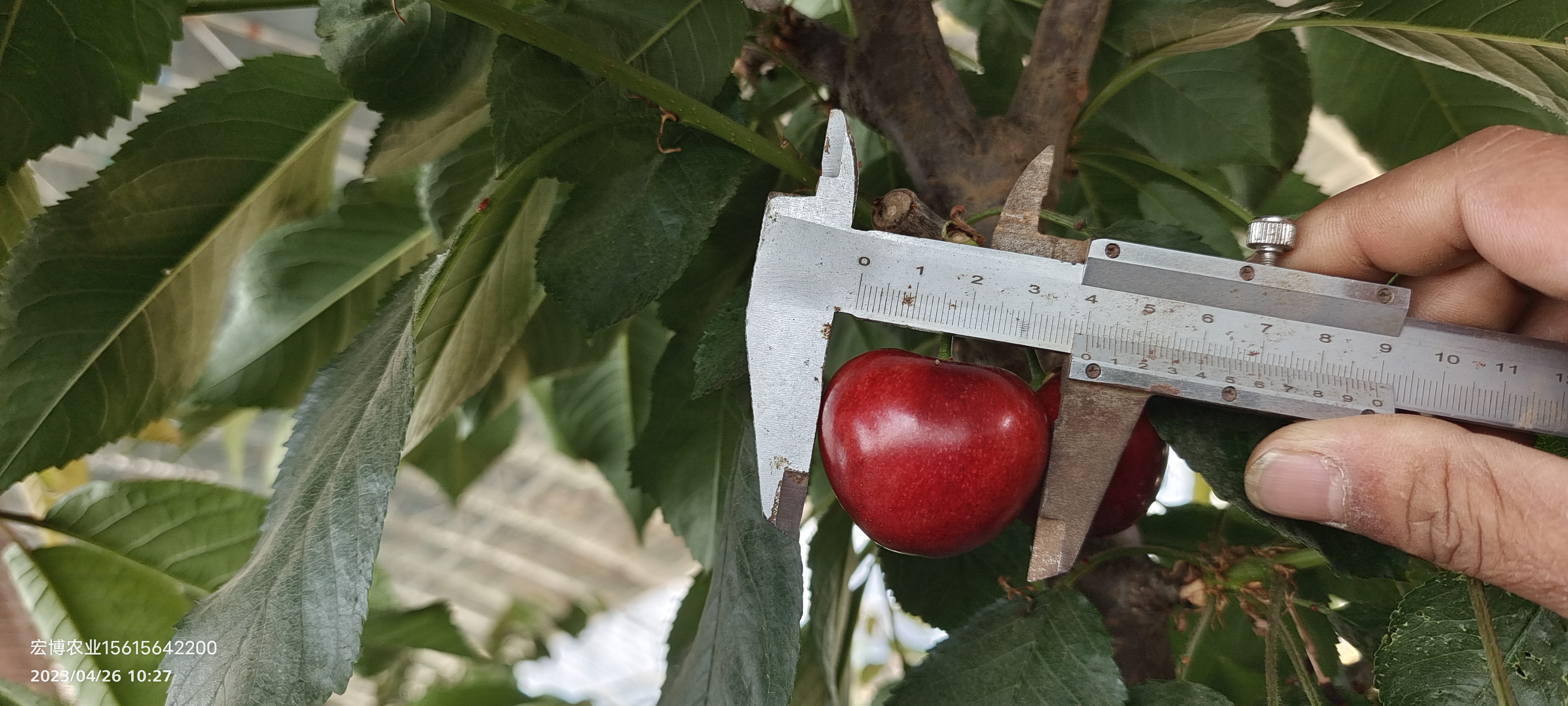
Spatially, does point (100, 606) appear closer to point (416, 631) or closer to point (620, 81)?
point (416, 631)

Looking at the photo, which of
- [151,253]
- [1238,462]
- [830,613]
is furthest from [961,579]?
[151,253]

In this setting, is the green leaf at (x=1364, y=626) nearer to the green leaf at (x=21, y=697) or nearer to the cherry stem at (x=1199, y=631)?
the cherry stem at (x=1199, y=631)

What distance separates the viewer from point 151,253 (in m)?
0.64

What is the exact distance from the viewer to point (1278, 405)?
506mm

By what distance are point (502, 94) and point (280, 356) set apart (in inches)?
16.7

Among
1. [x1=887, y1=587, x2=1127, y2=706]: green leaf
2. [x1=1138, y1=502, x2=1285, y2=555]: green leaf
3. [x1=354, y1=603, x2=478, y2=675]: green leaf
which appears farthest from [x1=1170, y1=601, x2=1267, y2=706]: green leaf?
[x1=354, y1=603, x2=478, y2=675]: green leaf

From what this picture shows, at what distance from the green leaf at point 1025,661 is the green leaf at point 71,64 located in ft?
1.76

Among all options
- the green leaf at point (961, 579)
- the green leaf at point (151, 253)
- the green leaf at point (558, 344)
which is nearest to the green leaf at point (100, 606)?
the green leaf at point (151, 253)

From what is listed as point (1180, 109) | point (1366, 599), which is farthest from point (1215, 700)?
point (1180, 109)

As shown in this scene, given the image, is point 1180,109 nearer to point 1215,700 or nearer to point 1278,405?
point 1278,405

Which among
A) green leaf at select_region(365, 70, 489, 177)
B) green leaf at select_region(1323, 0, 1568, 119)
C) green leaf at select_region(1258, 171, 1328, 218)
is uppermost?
green leaf at select_region(1323, 0, 1568, 119)

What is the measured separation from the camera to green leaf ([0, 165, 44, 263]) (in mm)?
622

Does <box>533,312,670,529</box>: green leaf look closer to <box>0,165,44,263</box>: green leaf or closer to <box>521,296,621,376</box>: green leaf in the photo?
<box>521,296,621,376</box>: green leaf

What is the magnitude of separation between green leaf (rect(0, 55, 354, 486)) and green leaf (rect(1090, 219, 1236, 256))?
53cm
